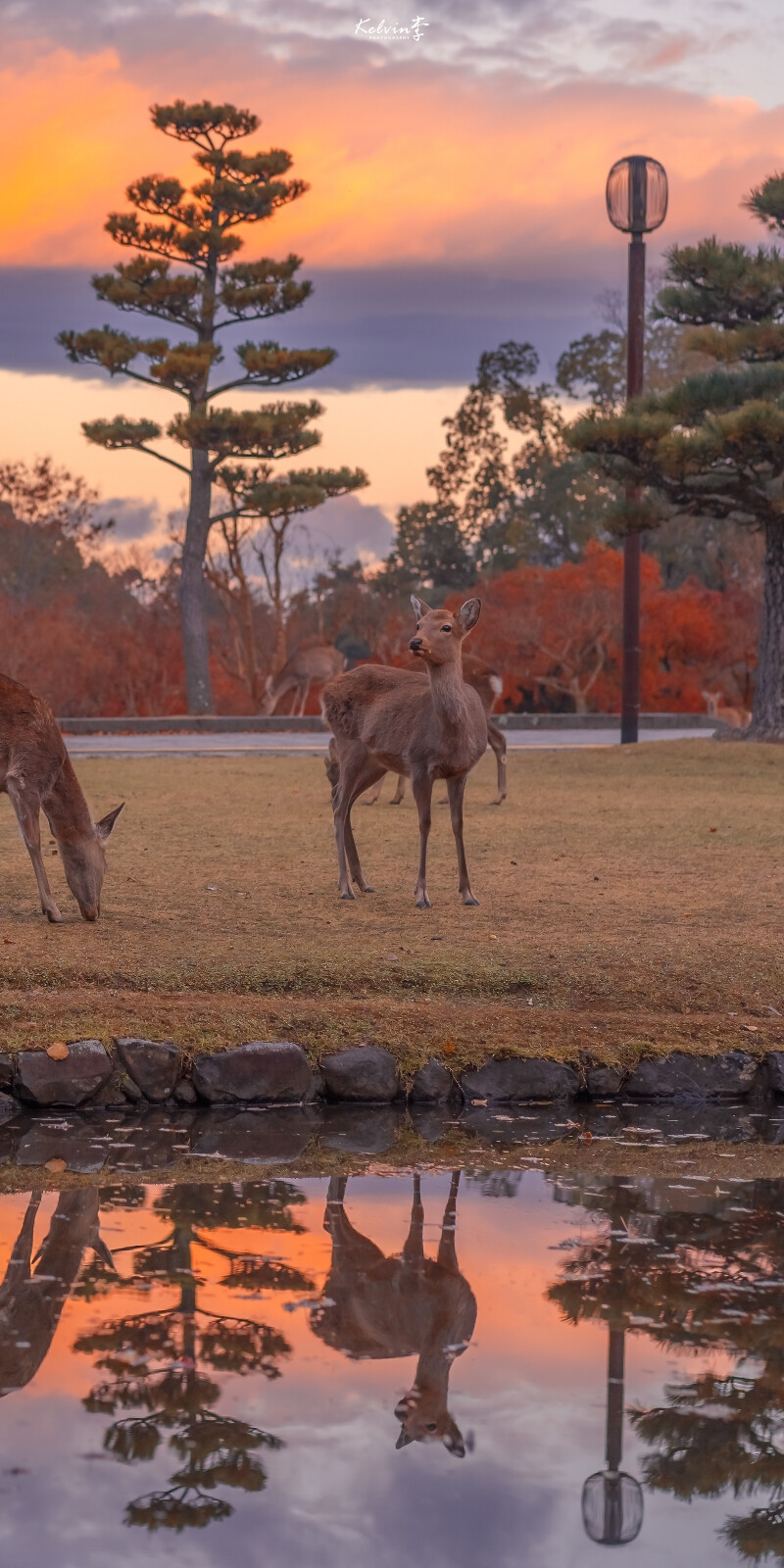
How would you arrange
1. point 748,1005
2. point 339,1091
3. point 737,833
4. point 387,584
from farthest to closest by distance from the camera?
point 387,584 < point 737,833 < point 748,1005 < point 339,1091

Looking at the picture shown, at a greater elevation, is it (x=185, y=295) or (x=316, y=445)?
(x=185, y=295)

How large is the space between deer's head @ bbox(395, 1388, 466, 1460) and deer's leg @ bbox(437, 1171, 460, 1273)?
34.5 inches

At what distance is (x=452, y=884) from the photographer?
10062mm

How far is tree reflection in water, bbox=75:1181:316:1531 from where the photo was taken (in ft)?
11.8

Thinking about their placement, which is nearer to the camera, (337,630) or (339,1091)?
(339,1091)

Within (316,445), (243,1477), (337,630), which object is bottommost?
(243,1477)

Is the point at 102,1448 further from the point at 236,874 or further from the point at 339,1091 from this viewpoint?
the point at 236,874

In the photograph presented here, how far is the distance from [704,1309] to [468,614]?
512cm

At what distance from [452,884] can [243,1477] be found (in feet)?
21.6

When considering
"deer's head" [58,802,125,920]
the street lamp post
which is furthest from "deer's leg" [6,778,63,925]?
the street lamp post

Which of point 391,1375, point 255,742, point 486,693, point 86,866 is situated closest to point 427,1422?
point 391,1375

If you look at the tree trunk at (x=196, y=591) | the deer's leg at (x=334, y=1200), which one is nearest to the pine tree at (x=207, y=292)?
the tree trunk at (x=196, y=591)

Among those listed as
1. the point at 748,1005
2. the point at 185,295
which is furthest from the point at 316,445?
the point at 748,1005

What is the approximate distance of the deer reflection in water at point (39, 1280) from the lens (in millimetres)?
4203
